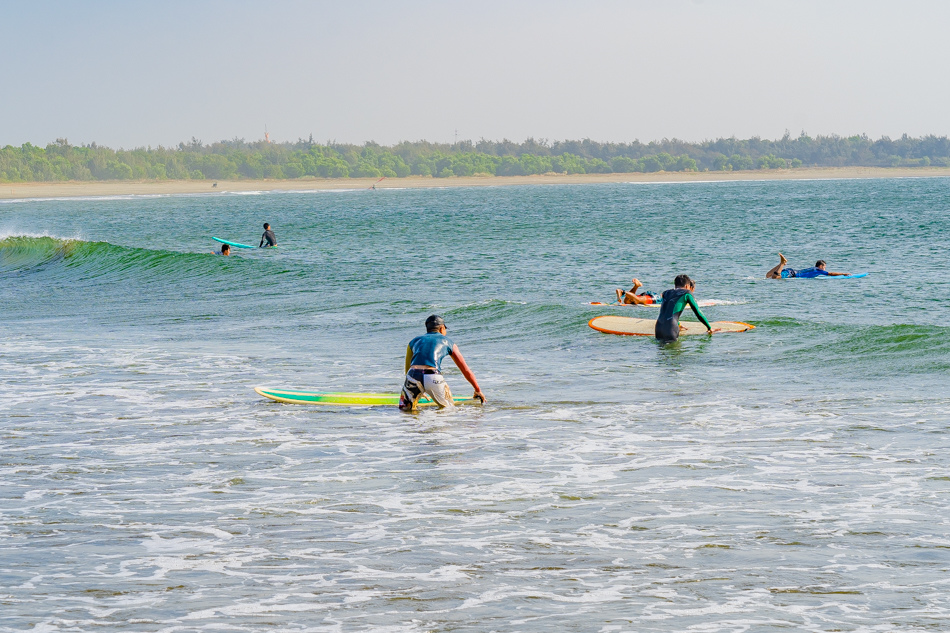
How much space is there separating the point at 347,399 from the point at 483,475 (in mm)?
3917

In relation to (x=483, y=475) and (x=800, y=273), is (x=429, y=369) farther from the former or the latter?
(x=800, y=273)

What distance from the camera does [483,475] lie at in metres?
9.45

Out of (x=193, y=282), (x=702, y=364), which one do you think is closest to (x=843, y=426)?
(x=702, y=364)

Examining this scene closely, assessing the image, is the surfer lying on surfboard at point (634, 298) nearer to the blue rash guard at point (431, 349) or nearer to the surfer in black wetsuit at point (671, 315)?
the surfer in black wetsuit at point (671, 315)

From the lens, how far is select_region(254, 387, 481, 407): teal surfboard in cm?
1284

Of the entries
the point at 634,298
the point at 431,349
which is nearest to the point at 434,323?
the point at 431,349

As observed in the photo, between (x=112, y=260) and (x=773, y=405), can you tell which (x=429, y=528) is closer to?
(x=773, y=405)

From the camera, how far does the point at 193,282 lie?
30.8 metres

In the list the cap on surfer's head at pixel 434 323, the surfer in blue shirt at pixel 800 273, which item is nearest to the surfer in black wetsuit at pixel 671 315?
the cap on surfer's head at pixel 434 323

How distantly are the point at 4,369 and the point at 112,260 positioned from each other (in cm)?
2384

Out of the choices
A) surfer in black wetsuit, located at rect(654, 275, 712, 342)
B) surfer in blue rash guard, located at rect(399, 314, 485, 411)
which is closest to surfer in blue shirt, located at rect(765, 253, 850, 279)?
surfer in black wetsuit, located at rect(654, 275, 712, 342)

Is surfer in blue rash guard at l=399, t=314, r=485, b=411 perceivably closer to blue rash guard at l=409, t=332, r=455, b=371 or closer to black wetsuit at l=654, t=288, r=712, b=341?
blue rash guard at l=409, t=332, r=455, b=371

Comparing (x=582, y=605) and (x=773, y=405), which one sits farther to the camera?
(x=773, y=405)

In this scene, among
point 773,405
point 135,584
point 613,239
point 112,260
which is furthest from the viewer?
point 613,239
